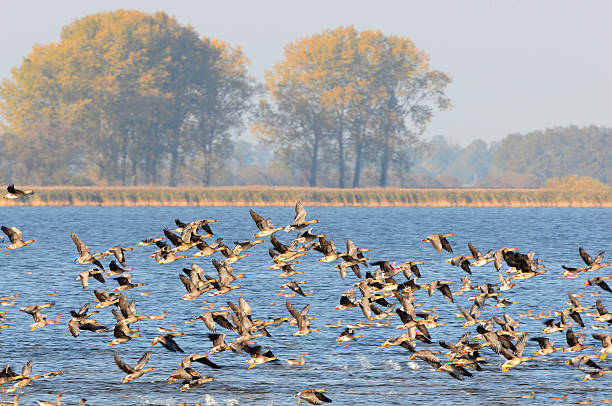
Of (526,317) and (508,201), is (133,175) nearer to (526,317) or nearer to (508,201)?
(508,201)

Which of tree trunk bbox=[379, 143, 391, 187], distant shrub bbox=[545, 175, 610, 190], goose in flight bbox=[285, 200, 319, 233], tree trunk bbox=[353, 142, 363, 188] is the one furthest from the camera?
tree trunk bbox=[379, 143, 391, 187]

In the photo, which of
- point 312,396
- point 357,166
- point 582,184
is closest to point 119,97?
point 357,166

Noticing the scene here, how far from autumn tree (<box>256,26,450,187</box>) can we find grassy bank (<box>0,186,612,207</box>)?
17.8m

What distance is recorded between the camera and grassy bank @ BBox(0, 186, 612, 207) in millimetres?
120125

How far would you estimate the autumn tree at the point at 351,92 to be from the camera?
14650cm

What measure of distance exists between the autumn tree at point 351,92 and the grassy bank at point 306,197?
17804mm

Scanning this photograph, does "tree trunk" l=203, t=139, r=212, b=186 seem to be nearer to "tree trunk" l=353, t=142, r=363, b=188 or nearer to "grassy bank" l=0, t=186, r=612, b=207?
"grassy bank" l=0, t=186, r=612, b=207

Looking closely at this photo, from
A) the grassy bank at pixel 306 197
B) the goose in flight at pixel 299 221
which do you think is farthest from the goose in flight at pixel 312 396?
the grassy bank at pixel 306 197

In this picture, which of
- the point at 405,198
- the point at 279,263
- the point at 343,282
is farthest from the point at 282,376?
the point at 405,198

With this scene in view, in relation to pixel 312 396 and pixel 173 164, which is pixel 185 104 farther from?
pixel 312 396

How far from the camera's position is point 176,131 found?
140125mm

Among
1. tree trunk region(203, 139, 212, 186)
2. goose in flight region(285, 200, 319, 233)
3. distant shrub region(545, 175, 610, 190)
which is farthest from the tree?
goose in flight region(285, 200, 319, 233)

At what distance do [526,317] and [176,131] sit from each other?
106881mm

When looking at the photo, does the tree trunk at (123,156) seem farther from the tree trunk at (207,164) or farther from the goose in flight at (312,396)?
the goose in flight at (312,396)
